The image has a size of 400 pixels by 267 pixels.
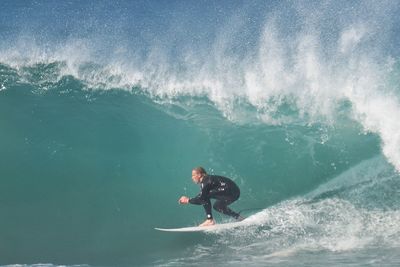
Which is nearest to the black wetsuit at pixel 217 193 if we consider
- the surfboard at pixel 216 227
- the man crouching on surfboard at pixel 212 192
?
the man crouching on surfboard at pixel 212 192

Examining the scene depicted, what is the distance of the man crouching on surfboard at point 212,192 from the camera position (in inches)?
354

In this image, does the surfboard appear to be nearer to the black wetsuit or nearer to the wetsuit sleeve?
the black wetsuit

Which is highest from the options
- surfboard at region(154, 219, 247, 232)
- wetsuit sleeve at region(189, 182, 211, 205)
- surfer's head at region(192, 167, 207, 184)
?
surfer's head at region(192, 167, 207, 184)

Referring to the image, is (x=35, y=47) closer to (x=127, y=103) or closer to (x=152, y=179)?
(x=127, y=103)

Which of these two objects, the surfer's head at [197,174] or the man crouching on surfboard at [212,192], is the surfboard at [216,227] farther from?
the surfer's head at [197,174]

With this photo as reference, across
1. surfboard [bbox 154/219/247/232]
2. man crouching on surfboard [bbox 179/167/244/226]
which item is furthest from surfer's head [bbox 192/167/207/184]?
surfboard [bbox 154/219/247/232]

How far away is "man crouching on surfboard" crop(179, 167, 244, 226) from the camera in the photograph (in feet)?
29.5

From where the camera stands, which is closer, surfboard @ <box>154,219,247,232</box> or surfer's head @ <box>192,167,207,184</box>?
surfer's head @ <box>192,167,207,184</box>

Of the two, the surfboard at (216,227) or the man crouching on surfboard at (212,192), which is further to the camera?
the surfboard at (216,227)

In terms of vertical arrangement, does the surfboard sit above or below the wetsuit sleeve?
below

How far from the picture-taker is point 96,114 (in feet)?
40.3

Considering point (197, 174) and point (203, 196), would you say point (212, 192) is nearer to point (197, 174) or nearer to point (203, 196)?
point (203, 196)

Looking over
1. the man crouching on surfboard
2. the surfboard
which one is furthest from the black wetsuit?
the surfboard

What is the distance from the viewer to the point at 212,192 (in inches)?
358
